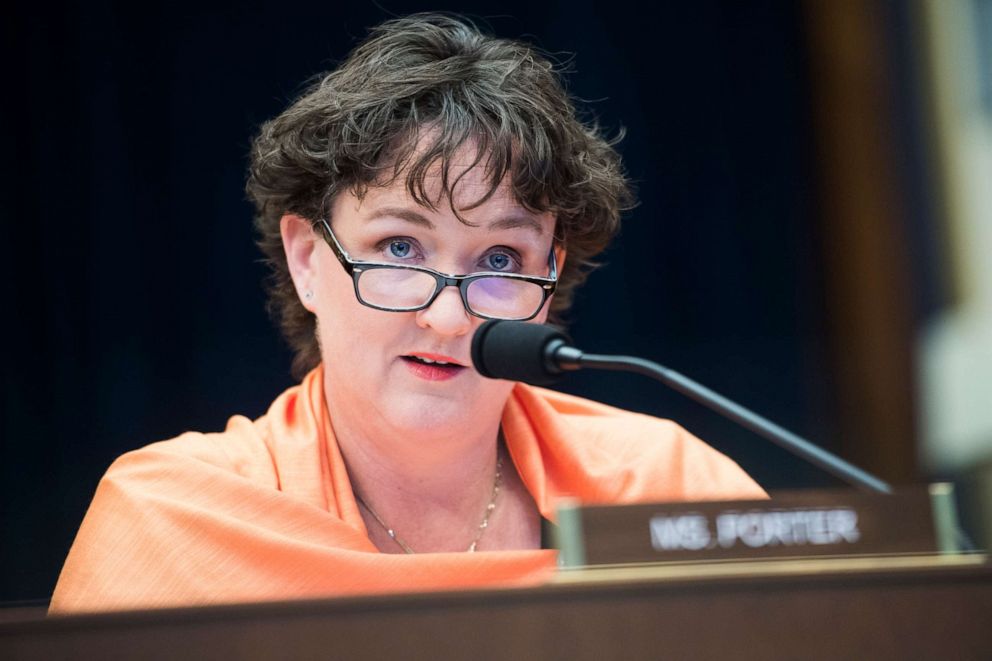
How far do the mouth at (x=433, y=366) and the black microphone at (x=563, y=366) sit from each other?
412 mm

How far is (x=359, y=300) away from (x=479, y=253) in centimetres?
17

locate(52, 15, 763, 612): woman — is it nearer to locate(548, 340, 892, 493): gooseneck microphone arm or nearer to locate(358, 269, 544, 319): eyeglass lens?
locate(358, 269, 544, 319): eyeglass lens

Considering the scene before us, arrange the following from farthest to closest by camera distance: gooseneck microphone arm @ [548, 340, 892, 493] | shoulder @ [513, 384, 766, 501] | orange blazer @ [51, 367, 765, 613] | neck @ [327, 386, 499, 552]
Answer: shoulder @ [513, 384, 766, 501] < neck @ [327, 386, 499, 552] < orange blazer @ [51, 367, 765, 613] < gooseneck microphone arm @ [548, 340, 892, 493]

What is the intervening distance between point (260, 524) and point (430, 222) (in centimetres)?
44

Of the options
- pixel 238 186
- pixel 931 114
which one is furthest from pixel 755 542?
pixel 931 114

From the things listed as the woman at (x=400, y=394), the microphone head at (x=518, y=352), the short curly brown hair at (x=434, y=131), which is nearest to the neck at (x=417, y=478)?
the woman at (x=400, y=394)

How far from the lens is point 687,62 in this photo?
7.55 ft

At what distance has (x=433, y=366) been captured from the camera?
1.49 meters

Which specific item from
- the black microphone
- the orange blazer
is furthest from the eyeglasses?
the black microphone

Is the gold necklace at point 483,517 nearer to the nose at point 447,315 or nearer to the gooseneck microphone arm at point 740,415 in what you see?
the nose at point 447,315

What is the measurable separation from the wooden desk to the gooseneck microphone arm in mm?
210

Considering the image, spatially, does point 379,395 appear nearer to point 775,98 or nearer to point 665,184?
point 665,184

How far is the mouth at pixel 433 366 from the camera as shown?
1.48 m

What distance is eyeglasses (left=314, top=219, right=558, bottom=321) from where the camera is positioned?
146 cm
